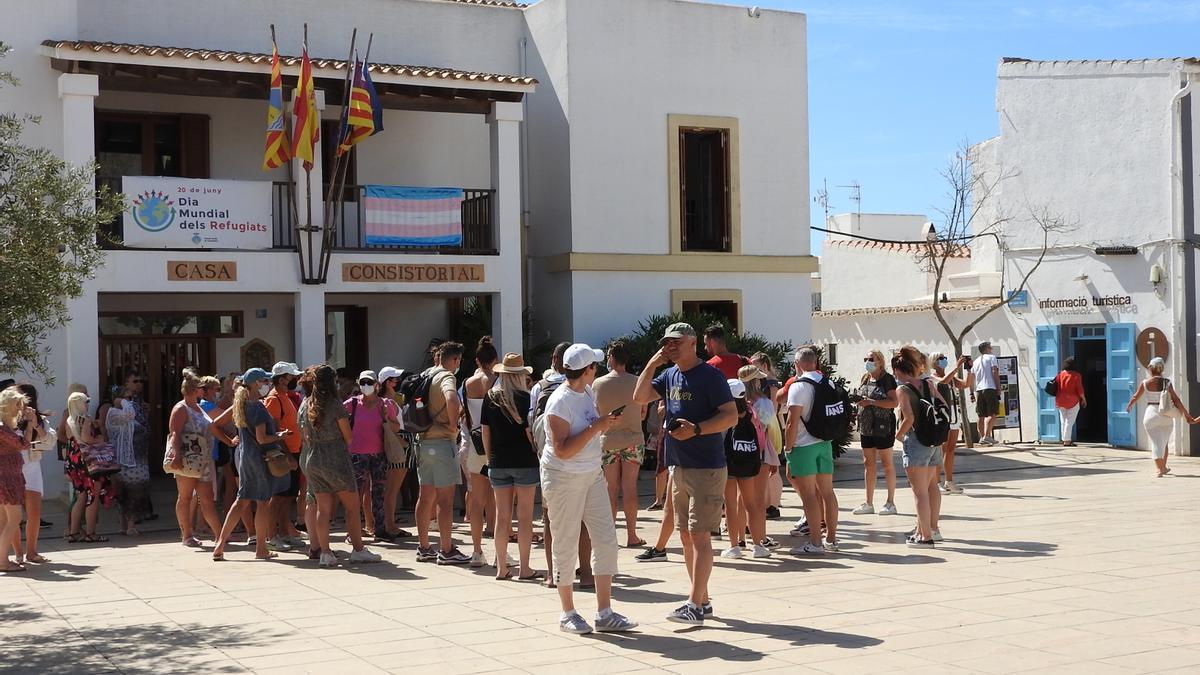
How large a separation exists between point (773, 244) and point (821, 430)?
1143 cm

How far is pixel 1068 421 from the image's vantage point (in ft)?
71.5

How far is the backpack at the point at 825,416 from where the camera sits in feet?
33.9

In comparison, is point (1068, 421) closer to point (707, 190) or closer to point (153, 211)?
point (707, 190)

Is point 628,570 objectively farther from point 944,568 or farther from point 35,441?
point 35,441

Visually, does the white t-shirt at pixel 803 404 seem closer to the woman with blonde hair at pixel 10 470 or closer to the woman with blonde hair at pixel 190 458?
the woman with blonde hair at pixel 190 458

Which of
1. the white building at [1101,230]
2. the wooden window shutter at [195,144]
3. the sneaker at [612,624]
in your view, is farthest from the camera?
the white building at [1101,230]

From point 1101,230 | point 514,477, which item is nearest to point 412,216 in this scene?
point 514,477

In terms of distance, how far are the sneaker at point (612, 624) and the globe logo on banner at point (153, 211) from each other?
35.1 feet

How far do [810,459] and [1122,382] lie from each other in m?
13.1

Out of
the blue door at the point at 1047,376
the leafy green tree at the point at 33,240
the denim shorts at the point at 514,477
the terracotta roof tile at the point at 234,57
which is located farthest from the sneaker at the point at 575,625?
the blue door at the point at 1047,376

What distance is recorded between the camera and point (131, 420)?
12906mm

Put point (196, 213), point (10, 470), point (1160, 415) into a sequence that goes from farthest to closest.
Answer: point (1160, 415) → point (196, 213) → point (10, 470)

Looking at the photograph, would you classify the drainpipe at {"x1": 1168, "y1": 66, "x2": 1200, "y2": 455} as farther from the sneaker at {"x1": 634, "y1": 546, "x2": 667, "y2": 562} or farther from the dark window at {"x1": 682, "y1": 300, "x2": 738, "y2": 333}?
the sneaker at {"x1": 634, "y1": 546, "x2": 667, "y2": 562}

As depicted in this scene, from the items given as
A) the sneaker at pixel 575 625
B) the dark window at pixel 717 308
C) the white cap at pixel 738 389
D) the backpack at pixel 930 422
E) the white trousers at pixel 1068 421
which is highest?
the dark window at pixel 717 308
